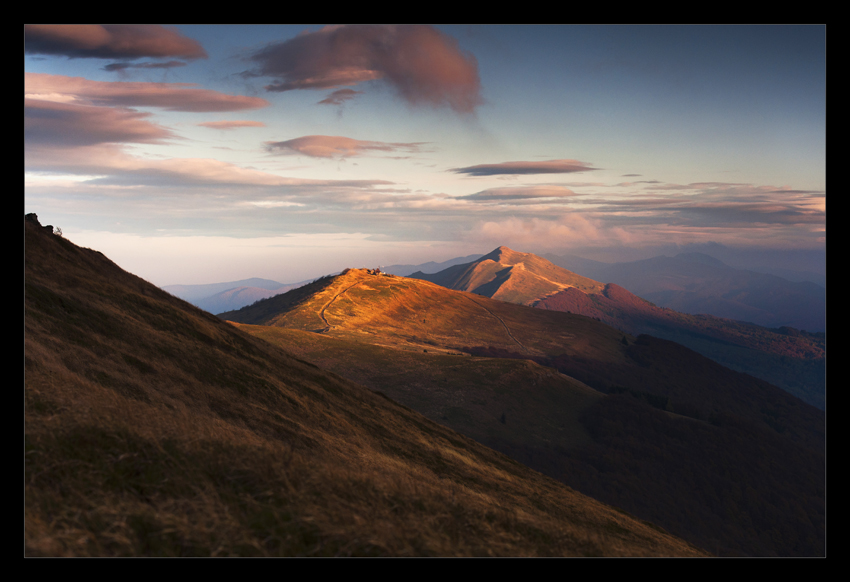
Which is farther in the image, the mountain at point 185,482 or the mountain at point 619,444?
the mountain at point 619,444

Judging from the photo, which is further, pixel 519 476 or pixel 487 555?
pixel 519 476

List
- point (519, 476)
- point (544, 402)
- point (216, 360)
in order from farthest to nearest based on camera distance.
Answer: point (544, 402) → point (519, 476) → point (216, 360)

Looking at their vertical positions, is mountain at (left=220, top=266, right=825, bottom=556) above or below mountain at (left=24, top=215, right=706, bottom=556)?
below

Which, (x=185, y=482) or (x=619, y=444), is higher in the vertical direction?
(x=185, y=482)

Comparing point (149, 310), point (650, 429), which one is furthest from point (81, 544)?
point (650, 429)

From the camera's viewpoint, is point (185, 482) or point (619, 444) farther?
point (619, 444)

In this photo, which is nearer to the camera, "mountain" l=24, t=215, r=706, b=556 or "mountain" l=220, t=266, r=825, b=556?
"mountain" l=24, t=215, r=706, b=556

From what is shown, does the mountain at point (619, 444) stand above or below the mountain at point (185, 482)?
below

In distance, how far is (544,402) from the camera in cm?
14138
